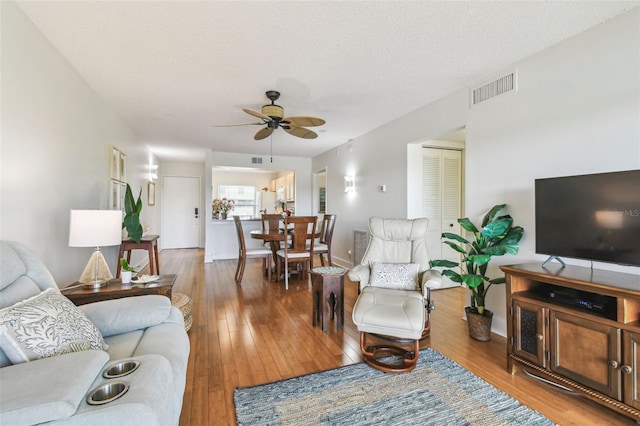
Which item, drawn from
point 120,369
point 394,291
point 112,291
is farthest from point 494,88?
point 112,291

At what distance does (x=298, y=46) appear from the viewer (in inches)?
90.2

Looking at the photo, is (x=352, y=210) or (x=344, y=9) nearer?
(x=344, y=9)

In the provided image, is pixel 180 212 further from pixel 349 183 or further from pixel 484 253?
pixel 484 253

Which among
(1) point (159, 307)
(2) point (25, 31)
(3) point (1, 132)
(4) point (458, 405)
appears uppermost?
(2) point (25, 31)

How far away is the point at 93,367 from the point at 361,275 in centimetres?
205

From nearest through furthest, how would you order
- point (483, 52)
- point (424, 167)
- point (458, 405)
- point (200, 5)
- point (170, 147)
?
point (458, 405)
point (200, 5)
point (483, 52)
point (424, 167)
point (170, 147)

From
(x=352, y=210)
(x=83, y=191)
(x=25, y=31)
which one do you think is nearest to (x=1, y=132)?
(x=25, y=31)

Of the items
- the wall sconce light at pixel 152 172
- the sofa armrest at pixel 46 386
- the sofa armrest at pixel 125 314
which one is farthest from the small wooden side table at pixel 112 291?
the wall sconce light at pixel 152 172

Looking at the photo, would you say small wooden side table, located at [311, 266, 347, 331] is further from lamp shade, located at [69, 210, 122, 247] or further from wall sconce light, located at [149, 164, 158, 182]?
wall sconce light, located at [149, 164, 158, 182]

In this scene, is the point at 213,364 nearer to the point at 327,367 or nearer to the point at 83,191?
the point at 327,367

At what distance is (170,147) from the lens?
608cm

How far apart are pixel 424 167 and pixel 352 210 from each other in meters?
1.75

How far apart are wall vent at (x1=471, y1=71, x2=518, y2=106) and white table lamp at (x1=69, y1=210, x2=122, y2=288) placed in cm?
349

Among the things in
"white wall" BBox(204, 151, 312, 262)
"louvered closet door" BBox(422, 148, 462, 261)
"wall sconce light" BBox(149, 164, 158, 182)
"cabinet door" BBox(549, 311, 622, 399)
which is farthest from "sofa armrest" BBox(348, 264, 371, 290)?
"wall sconce light" BBox(149, 164, 158, 182)
